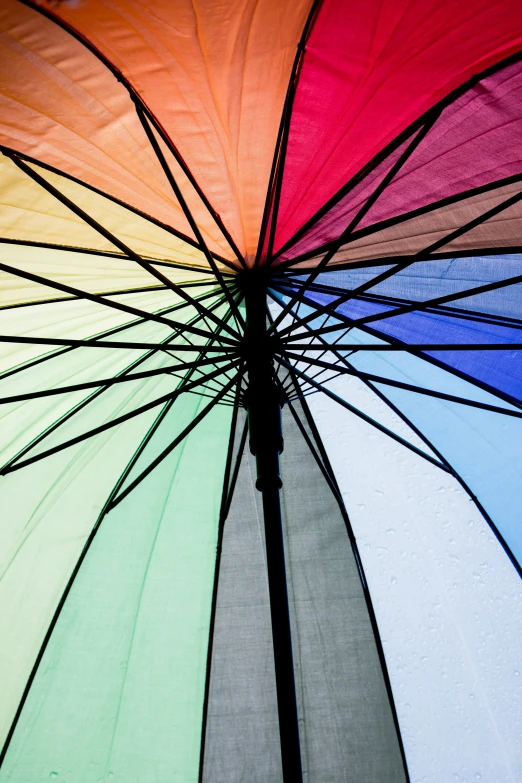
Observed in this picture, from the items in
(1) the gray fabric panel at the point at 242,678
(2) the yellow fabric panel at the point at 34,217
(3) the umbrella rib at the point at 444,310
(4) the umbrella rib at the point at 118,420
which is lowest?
(1) the gray fabric panel at the point at 242,678

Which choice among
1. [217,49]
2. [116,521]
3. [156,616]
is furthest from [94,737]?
[217,49]

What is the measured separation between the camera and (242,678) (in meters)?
2.74

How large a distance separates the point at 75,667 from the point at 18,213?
1691 mm

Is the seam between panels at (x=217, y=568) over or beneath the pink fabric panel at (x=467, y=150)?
beneath

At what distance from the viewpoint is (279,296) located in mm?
3064

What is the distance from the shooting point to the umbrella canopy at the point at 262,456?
2209 millimetres

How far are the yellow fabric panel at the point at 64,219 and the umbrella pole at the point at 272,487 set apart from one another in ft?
1.38

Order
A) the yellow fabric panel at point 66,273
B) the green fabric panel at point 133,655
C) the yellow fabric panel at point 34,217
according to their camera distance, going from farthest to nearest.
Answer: the green fabric panel at point 133,655, the yellow fabric panel at point 66,273, the yellow fabric panel at point 34,217

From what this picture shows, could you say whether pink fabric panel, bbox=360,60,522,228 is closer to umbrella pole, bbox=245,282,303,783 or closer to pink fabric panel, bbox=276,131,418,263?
pink fabric panel, bbox=276,131,418,263

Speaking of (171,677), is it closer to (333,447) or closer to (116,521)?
(116,521)

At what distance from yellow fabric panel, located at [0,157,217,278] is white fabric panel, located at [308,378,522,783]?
1110 millimetres

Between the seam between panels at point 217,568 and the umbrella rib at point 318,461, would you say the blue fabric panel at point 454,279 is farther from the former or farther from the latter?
the seam between panels at point 217,568

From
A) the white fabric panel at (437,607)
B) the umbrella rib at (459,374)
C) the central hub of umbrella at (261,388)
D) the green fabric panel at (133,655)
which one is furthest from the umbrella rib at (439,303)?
the green fabric panel at (133,655)

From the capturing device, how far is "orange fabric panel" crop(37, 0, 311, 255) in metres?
1.69
